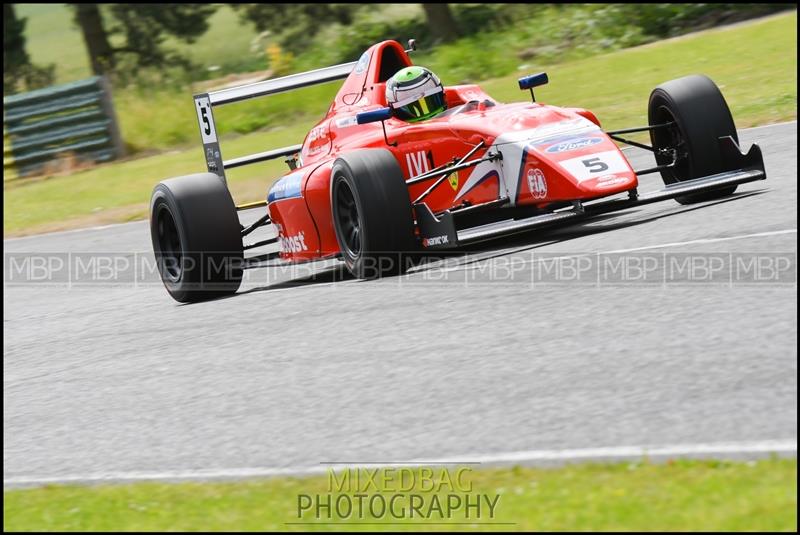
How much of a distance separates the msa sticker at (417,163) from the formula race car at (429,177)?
0.01 meters

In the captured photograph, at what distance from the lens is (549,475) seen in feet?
14.5

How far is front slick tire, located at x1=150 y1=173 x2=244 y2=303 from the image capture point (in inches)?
368

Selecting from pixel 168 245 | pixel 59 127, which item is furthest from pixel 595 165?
pixel 59 127

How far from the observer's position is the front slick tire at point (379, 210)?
8078 mm

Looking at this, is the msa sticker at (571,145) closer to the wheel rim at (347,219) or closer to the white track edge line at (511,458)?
the wheel rim at (347,219)

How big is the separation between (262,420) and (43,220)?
14.1 meters

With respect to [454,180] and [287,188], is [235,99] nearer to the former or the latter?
[287,188]

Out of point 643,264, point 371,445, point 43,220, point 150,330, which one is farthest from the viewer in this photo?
point 43,220

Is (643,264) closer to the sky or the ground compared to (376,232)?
closer to the ground

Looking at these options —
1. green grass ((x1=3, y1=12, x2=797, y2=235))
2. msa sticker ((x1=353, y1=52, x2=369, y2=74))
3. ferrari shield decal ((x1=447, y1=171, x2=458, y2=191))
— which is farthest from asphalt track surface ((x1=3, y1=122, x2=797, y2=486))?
green grass ((x1=3, y1=12, x2=797, y2=235))

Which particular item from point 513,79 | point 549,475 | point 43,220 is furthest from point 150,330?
point 513,79

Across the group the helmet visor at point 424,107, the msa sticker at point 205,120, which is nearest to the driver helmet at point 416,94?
the helmet visor at point 424,107

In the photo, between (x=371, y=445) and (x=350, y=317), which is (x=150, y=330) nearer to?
(x=350, y=317)

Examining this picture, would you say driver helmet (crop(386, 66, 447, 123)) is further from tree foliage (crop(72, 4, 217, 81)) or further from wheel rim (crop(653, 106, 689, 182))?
tree foliage (crop(72, 4, 217, 81))
